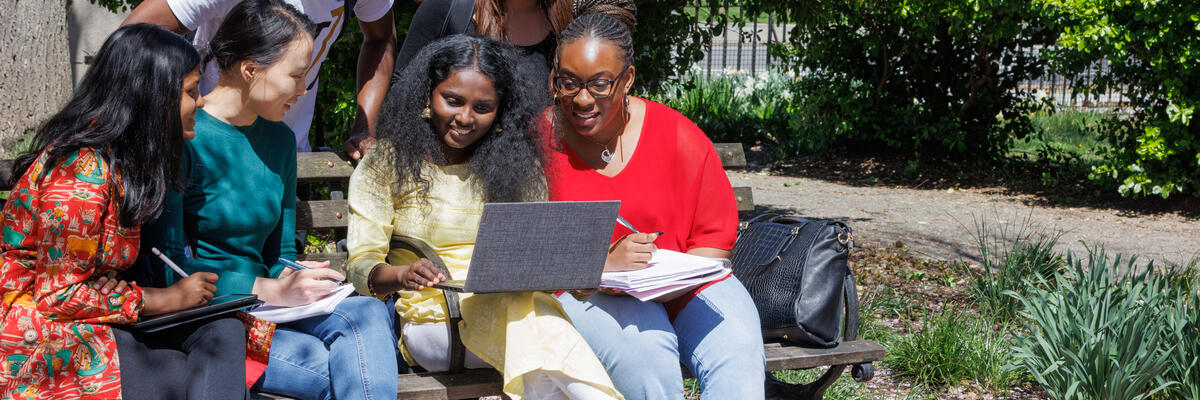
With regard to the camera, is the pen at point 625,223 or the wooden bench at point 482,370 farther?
the pen at point 625,223

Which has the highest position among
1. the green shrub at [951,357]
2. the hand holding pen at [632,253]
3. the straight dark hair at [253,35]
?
the straight dark hair at [253,35]

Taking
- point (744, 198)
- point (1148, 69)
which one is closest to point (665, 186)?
point (744, 198)

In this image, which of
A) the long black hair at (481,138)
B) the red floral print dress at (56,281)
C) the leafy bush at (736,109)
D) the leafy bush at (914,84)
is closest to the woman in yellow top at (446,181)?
the long black hair at (481,138)

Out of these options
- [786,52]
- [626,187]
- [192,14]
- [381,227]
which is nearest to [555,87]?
[626,187]

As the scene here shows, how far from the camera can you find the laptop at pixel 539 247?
2.47 metres

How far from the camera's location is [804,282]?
3270 mm

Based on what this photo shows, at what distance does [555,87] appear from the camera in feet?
10.2

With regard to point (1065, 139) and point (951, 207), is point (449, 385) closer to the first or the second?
point (951, 207)

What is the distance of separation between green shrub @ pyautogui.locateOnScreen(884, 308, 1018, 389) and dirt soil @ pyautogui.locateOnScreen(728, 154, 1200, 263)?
2105 millimetres

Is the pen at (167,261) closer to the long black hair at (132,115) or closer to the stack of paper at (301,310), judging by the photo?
the long black hair at (132,115)

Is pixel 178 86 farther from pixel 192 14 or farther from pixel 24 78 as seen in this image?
pixel 24 78

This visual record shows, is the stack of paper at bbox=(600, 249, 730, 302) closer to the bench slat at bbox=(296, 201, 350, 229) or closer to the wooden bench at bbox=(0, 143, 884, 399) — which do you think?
the wooden bench at bbox=(0, 143, 884, 399)

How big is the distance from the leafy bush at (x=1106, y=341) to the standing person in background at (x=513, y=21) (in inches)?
75.0

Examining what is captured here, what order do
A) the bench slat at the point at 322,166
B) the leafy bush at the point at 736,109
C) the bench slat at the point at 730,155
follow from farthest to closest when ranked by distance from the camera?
1. the leafy bush at the point at 736,109
2. the bench slat at the point at 730,155
3. the bench slat at the point at 322,166
